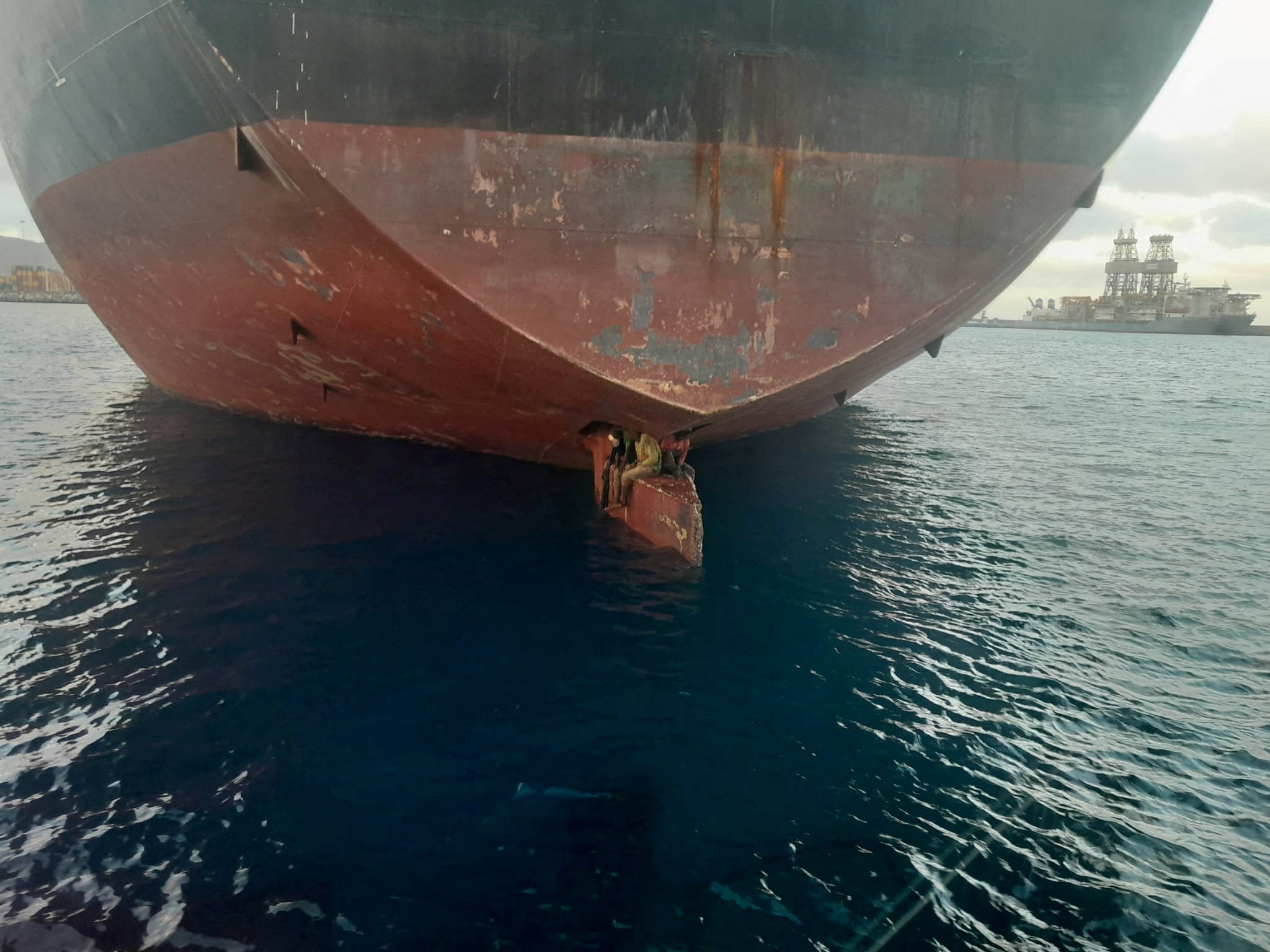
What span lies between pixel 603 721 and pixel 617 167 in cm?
458

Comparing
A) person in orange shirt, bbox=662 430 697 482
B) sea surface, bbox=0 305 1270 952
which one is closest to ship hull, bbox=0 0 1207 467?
person in orange shirt, bbox=662 430 697 482

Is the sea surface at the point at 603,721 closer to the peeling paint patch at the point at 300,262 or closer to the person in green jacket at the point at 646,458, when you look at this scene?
the person in green jacket at the point at 646,458

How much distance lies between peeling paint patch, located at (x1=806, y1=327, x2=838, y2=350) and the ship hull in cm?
2

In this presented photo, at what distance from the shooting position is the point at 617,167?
278 inches

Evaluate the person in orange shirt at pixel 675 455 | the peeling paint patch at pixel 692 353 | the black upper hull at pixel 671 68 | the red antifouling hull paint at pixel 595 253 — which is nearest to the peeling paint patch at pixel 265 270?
the red antifouling hull paint at pixel 595 253

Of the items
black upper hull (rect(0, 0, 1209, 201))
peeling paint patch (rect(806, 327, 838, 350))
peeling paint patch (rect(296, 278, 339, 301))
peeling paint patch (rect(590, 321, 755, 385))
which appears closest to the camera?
black upper hull (rect(0, 0, 1209, 201))

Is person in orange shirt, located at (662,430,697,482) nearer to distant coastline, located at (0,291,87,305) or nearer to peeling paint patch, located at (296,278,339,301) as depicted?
peeling paint patch, located at (296,278,339,301)

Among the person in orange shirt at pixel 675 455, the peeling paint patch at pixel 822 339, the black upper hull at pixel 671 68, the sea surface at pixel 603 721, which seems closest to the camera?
the sea surface at pixel 603 721

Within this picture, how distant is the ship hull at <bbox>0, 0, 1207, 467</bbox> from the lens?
22.2 feet

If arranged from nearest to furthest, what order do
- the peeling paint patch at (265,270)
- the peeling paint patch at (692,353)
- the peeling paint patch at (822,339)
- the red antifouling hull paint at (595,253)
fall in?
1. the red antifouling hull paint at (595,253)
2. the peeling paint patch at (692,353)
3. the peeling paint patch at (822,339)
4. the peeling paint patch at (265,270)

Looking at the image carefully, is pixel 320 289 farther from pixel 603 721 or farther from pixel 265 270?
pixel 603 721

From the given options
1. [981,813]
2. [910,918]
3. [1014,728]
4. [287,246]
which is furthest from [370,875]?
[287,246]

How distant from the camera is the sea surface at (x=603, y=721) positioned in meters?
3.79

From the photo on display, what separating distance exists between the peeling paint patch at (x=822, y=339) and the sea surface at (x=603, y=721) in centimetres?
Result: 231
